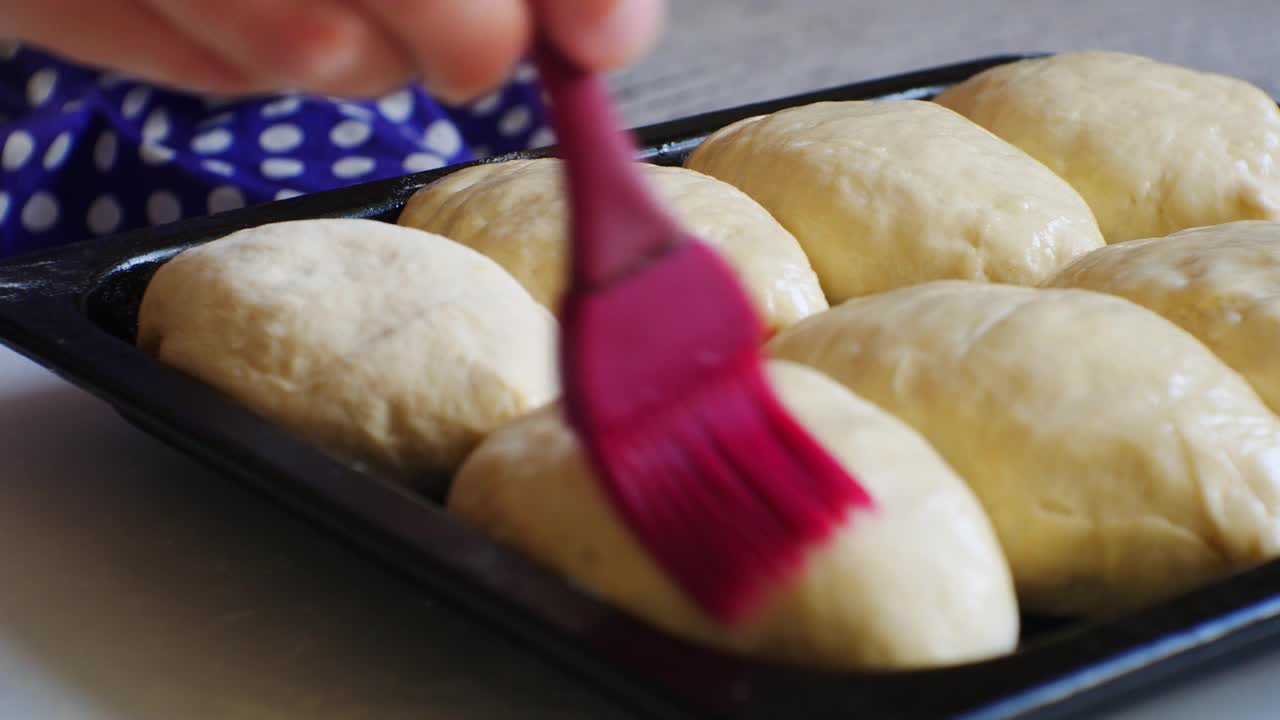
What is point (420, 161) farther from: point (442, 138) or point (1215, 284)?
point (1215, 284)

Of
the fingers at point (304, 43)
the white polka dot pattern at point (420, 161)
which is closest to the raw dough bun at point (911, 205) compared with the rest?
the fingers at point (304, 43)

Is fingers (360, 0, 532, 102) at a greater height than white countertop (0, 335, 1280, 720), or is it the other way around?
fingers (360, 0, 532, 102)

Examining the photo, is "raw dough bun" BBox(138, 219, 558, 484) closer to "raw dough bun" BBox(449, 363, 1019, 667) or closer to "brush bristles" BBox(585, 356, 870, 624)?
"raw dough bun" BBox(449, 363, 1019, 667)

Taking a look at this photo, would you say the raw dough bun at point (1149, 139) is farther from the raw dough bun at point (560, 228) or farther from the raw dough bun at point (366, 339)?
the raw dough bun at point (366, 339)

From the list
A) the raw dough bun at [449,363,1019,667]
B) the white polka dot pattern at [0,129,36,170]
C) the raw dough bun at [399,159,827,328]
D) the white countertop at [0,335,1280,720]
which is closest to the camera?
the raw dough bun at [449,363,1019,667]

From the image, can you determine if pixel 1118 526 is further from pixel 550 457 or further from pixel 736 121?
pixel 736 121

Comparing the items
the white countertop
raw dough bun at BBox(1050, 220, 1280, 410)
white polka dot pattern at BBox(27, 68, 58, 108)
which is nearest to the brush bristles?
the white countertop
